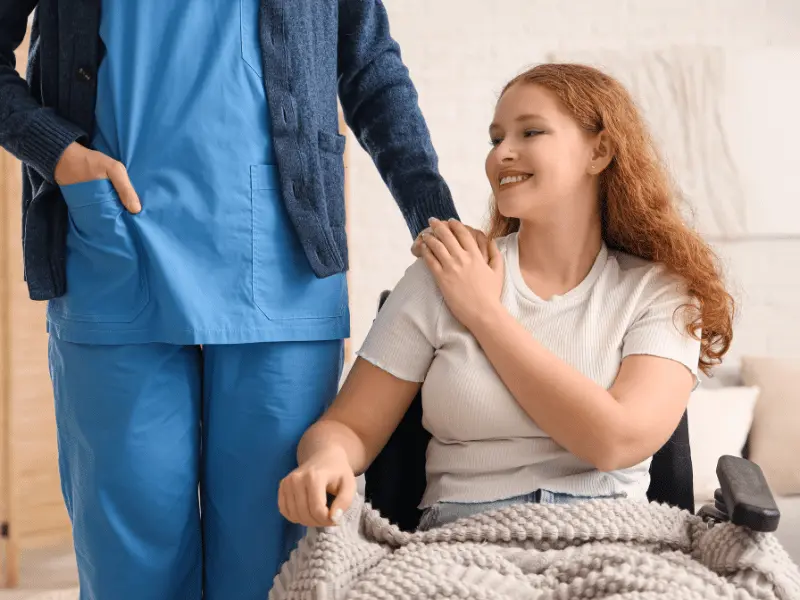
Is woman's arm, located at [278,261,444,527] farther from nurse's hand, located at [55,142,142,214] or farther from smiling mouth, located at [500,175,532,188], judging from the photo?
nurse's hand, located at [55,142,142,214]

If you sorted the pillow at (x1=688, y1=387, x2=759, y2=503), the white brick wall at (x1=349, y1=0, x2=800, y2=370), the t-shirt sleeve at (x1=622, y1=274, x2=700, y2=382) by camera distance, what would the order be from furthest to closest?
Answer: the white brick wall at (x1=349, y1=0, x2=800, y2=370)
the pillow at (x1=688, y1=387, x2=759, y2=503)
the t-shirt sleeve at (x1=622, y1=274, x2=700, y2=382)

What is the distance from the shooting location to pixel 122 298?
126 centimetres

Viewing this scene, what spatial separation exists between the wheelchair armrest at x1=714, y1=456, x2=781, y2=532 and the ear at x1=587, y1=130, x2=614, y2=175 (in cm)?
48

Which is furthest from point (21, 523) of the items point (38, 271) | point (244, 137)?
point (244, 137)

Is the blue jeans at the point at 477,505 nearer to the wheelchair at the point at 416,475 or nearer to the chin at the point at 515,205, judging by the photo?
the wheelchair at the point at 416,475

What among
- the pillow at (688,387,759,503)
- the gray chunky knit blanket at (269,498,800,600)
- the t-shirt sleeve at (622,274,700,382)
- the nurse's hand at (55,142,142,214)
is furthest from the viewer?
the pillow at (688,387,759,503)

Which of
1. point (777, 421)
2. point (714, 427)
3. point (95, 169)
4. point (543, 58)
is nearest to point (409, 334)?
point (95, 169)

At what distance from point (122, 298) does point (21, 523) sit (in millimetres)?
2096

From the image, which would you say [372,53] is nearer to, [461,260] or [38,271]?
[461,260]

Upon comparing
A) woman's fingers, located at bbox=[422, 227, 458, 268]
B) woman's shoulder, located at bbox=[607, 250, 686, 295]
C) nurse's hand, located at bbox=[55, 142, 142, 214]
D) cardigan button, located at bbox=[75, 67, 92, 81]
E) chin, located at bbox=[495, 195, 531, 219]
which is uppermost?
cardigan button, located at bbox=[75, 67, 92, 81]

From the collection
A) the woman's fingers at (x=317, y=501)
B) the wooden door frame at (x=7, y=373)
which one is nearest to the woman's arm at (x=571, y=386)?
the woman's fingers at (x=317, y=501)

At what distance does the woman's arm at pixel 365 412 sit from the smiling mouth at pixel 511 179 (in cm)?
33

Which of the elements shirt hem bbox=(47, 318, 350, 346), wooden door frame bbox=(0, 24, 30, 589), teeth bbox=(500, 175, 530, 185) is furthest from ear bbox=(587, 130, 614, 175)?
wooden door frame bbox=(0, 24, 30, 589)

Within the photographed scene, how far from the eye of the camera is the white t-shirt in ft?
4.30
